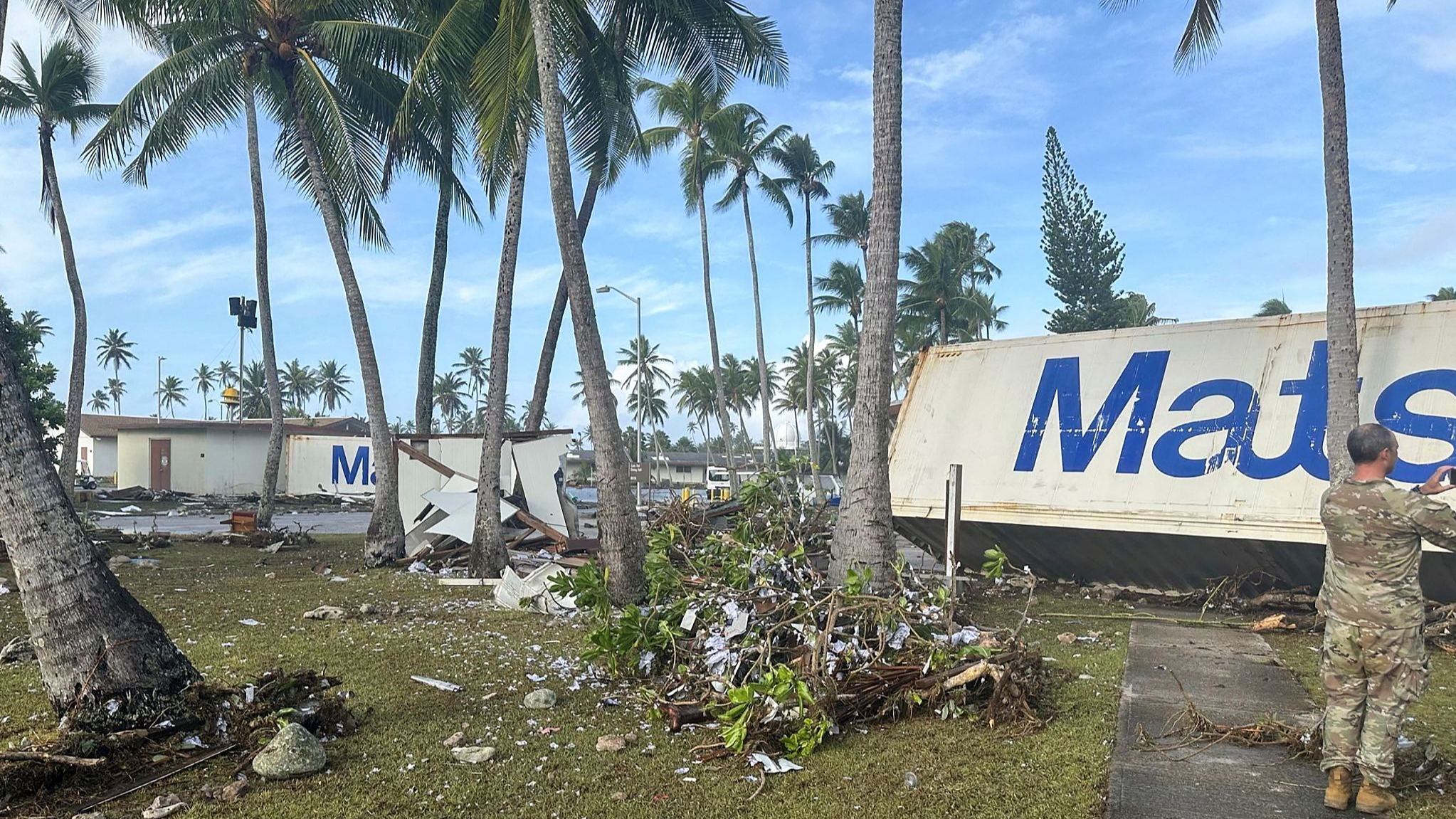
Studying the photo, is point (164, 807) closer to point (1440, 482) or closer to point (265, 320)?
point (1440, 482)

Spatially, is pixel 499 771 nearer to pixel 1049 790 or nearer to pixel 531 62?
pixel 1049 790

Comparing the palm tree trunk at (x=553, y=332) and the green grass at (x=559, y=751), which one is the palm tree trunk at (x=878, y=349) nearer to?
the green grass at (x=559, y=751)

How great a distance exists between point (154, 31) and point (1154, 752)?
18976 millimetres

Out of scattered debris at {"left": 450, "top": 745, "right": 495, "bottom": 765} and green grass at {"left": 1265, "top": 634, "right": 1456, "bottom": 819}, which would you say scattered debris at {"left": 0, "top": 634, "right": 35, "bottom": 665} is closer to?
scattered debris at {"left": 450, "top": 745, "right": 495, "bottom": 765}

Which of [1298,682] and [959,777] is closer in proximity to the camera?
[959,777]

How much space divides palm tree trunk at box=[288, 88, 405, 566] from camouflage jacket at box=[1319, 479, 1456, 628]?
485 inches

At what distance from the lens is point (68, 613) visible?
15.6 feet

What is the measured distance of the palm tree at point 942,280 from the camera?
137 feet

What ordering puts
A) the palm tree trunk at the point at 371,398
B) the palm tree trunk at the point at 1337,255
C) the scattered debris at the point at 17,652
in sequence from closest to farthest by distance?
the scattered debris at the point at 17,652 → the palm tree trunk at the point at 1337,255 → the palm tree trunk at the point at 371,398

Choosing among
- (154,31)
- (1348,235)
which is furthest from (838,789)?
(154,31)

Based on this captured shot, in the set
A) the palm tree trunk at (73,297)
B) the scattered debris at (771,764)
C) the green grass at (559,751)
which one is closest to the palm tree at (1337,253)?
the green grass at (559,751)

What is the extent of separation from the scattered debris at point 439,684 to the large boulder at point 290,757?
4.62 feet

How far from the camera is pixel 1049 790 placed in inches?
166

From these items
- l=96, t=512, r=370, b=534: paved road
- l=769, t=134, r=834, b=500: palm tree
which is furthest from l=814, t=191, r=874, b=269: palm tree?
l=96, t=512, r=370, b=534: paved road
